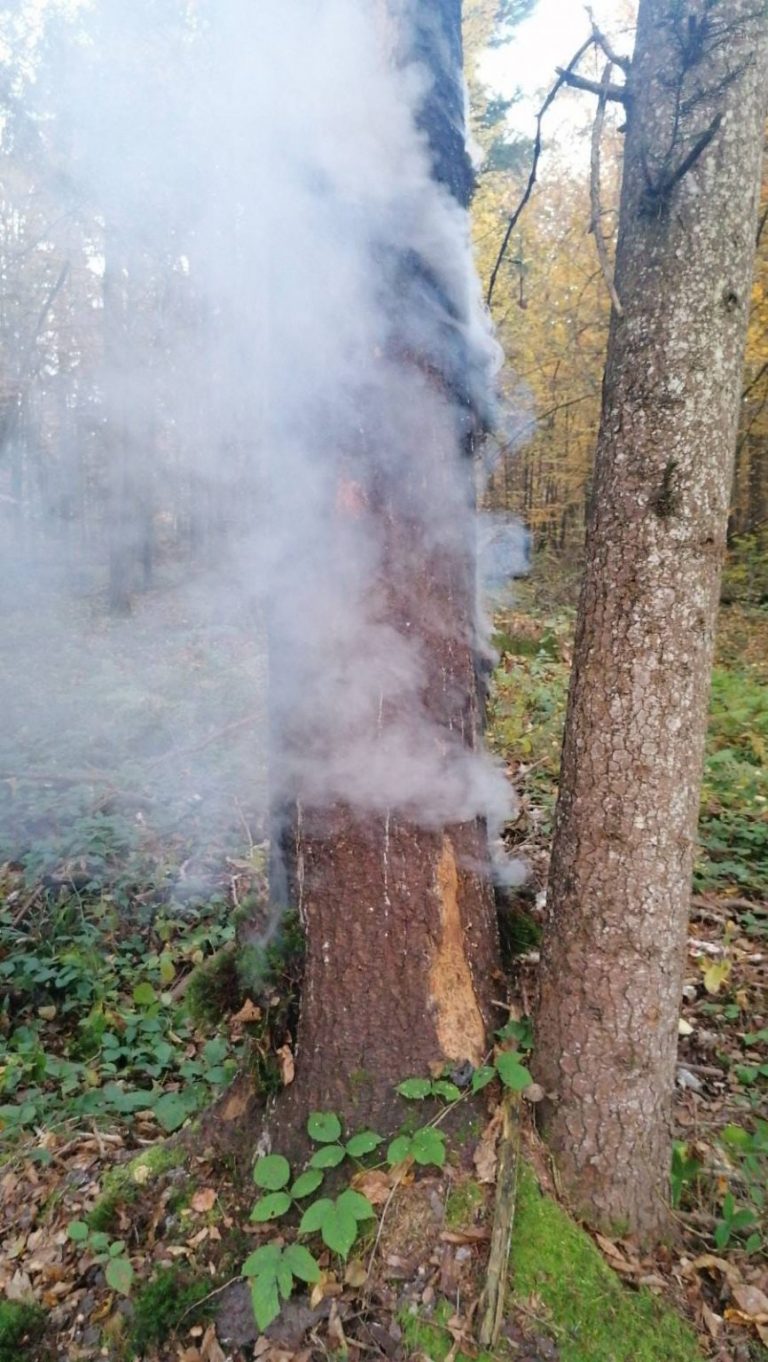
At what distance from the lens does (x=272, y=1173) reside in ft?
5.94

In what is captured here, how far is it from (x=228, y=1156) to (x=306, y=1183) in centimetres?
37

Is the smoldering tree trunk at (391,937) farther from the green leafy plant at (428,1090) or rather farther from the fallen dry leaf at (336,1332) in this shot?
Answer: the fallen dry leaf at (336,1332)

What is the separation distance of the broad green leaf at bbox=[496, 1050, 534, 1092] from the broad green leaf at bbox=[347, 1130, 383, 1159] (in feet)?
1.13

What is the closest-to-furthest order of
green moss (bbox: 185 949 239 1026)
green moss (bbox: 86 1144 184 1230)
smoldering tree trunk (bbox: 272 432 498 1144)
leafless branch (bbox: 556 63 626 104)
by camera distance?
leafless branch (bbox: 556 63 626 104), smoldering tree trunk (bbox: 272 432 498 1144), green moss (bbox: 86 1144 184 1230), green moss (bbox: 185 949 239 1026)

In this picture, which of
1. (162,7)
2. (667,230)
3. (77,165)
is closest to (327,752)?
(667,230)

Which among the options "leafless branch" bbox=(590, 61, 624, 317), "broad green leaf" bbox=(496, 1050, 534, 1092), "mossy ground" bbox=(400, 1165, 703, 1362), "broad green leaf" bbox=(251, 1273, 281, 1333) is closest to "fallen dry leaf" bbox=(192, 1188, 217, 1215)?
"broad green leaf" bbox=(251, 1273, 281, 1333)

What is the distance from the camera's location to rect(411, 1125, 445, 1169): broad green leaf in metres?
1.74

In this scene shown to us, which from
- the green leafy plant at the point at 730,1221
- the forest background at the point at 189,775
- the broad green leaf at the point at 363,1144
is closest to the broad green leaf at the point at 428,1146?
the broad green leaf at the point at 363,1144

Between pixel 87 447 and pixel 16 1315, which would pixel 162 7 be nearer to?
pixel 16 1315

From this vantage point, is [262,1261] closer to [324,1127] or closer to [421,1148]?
[324,1127]

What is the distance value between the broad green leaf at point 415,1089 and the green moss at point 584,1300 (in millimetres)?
310

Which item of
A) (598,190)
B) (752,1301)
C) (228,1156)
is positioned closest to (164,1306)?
(228,1156)

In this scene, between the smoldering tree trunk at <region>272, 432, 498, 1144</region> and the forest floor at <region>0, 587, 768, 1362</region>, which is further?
the smoldering tree trunk at <region>272, 432, 498, 1144</region>

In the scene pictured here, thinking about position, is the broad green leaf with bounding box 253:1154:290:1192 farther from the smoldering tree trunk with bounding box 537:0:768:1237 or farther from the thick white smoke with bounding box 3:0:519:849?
the thick white smoke with bounding box 3:0:519:849
